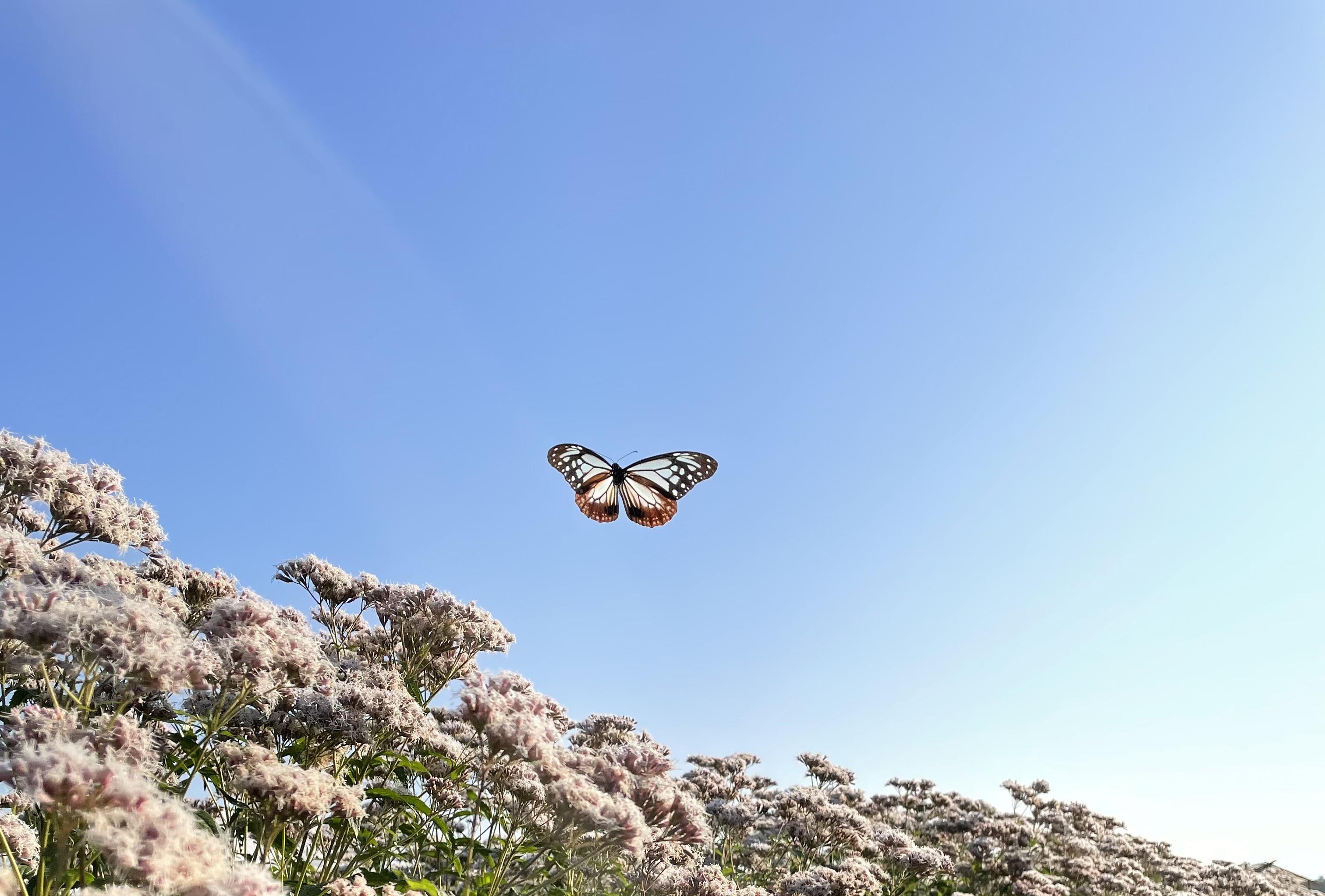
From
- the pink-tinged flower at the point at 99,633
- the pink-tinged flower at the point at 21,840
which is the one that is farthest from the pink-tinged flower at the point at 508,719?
the pink-tinged flower at the point at 21,840

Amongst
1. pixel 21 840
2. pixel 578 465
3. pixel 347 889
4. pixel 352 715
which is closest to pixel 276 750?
pixel 352 715

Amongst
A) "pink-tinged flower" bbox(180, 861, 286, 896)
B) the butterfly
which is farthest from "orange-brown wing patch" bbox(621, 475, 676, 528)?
"pink-tinged flower" bbox(180, 861, 286, 896)

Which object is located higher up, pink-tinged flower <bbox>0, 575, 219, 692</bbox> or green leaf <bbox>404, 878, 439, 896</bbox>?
pink-tinged flower <bbox>0, 575, 219, 692</bbox>

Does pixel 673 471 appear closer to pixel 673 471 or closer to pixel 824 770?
pixel 673 471

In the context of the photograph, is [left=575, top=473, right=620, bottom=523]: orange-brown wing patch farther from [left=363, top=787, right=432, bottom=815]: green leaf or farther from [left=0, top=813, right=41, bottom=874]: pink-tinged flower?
[left=0, top=813, right=41, bottom=874]: pink-tinged flower

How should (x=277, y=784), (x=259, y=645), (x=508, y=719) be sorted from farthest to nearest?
1. (x=508, y=719)
2. (x=259, y=645)
3. (x=277, y=784)

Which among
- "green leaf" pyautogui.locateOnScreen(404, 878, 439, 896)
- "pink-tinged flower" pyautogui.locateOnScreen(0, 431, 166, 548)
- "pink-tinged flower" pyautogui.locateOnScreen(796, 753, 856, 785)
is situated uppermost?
"pink-tinged flower" pyautogui.locateOnScreen(796, 753, 856, 785)

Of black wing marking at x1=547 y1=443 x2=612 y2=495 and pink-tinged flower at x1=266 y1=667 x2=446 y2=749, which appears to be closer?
pink-tinged flower at x1=266 y1=667 x2=446 y2=749

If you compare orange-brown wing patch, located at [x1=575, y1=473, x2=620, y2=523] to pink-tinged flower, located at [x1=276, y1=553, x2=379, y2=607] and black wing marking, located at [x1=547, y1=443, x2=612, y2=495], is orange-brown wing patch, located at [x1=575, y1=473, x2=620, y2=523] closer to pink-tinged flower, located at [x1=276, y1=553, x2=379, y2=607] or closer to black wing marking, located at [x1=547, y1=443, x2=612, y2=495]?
black wing marking, located at [x1=547, y1=443, x2=612, y2=495]

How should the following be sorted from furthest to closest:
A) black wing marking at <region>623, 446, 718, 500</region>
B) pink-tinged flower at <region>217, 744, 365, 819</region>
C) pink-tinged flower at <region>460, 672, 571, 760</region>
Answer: black wing marking at <region>623, 446, 718, 500</region>, pink-tinged flower at <region>460, 672, 571, 760</region>, pink-tinged flower at <region>217, 744, 365, 819</region>

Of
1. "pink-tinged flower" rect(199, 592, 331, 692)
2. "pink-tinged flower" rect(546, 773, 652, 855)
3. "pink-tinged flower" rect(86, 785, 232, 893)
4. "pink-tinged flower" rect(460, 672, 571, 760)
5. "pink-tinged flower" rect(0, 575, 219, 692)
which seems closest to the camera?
"pink-tinged flower" rect(86, 785, 232, 893)
